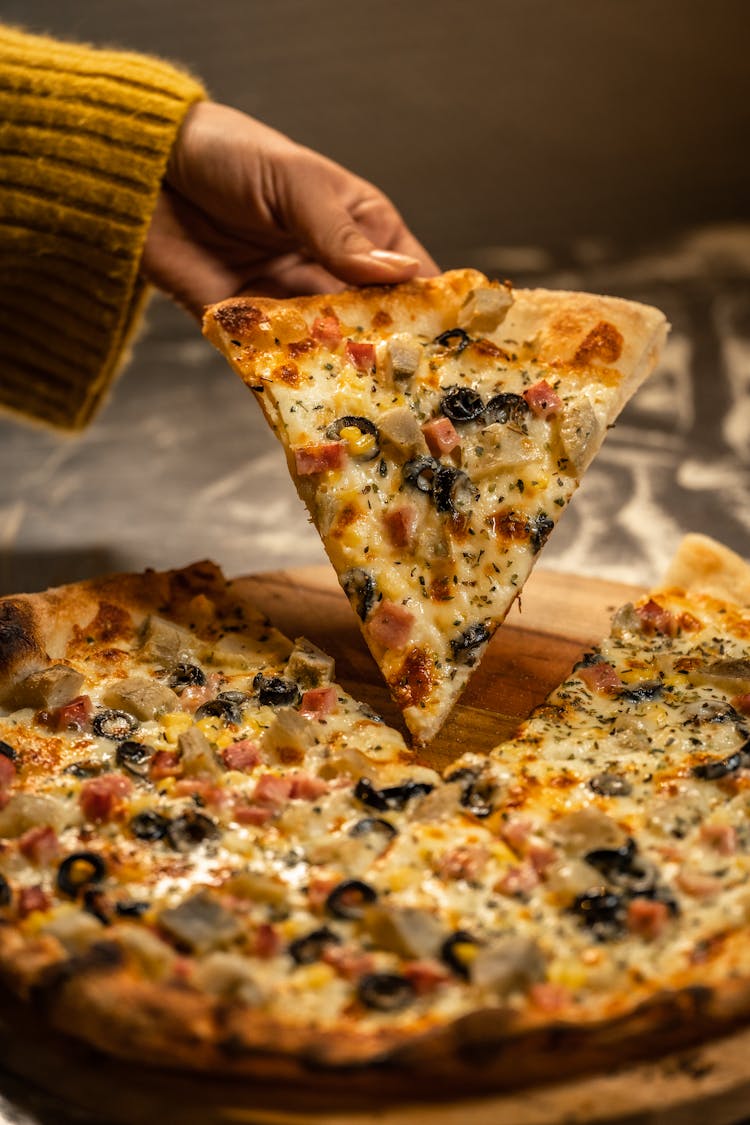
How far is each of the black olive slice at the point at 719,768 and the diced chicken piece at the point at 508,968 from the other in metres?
1.05

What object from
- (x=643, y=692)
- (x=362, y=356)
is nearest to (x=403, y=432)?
(x=362, y=356)

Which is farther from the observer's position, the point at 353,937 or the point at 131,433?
the point at 131,433

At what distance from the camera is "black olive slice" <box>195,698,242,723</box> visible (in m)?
4.81

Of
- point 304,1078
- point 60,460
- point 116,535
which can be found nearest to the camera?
point 304,1078

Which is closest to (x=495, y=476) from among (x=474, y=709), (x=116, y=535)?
(x=474, y=709)

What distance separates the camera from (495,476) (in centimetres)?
532

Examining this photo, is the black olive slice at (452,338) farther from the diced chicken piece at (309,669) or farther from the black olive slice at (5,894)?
the black olive slice at (5,894)

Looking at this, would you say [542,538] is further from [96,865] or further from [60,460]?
[60,460]

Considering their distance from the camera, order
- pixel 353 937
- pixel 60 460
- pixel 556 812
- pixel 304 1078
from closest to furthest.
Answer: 1. pixel 304 1078
2. pixel 353 937
3. pixel 556 812
4. pixel 60 460

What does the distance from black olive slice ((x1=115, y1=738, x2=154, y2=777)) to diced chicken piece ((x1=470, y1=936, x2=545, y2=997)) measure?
56.6 inches

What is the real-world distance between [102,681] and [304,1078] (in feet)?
7.00

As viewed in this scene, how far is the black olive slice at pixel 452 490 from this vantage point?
5.24 m

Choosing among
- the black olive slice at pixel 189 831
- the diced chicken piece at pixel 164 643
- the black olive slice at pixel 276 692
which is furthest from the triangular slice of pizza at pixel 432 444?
the black olive slice at pixel 189 831

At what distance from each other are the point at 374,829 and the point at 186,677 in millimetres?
1232
